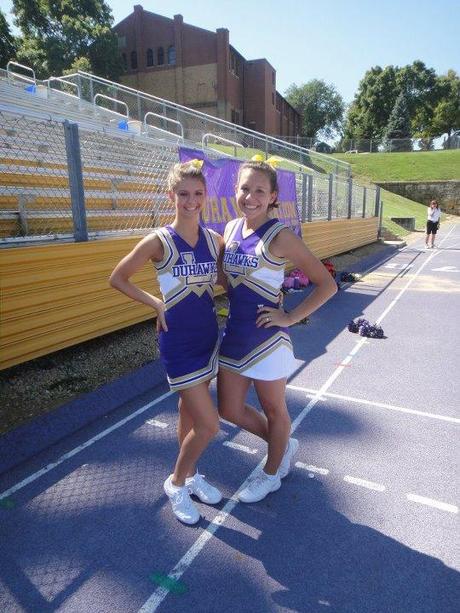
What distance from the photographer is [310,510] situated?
2.61 meters

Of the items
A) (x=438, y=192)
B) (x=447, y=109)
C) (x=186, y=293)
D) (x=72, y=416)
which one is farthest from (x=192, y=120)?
(x=447, y=109)

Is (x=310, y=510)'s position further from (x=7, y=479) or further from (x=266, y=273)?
(x=7, y=479)

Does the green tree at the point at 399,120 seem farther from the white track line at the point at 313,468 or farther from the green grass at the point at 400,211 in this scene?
the white track line at the point at 313,468

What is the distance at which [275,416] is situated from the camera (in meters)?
2.51

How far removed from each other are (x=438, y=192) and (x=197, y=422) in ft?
135

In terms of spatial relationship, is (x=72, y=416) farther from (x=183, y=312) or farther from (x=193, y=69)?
(x=193, y=69)

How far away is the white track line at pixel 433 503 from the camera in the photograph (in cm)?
261

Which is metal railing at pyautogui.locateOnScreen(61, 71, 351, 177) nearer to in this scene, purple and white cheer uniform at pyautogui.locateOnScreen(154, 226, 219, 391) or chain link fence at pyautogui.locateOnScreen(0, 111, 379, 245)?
chain link fence at pyautogui.locateOnScreen(0, 111, 379, 245)

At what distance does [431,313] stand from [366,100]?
238ft

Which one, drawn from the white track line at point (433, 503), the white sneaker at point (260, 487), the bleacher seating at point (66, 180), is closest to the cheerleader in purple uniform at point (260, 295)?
the white sneaker at point (260, 487)

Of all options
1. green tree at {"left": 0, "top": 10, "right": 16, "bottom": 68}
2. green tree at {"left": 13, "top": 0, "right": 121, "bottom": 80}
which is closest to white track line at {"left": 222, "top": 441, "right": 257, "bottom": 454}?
green tree at {"left": 0, "top": 10, "right": 16, "bottom": 68}

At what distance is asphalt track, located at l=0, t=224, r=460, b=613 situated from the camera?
6.66ft

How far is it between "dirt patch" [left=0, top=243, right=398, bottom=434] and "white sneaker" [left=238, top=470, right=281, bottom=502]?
6.31 feet

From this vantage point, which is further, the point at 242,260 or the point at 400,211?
the point at 400,211
